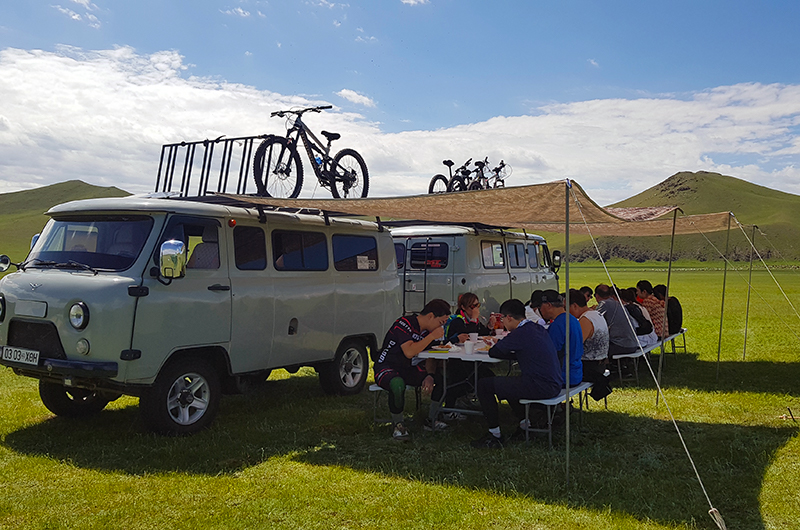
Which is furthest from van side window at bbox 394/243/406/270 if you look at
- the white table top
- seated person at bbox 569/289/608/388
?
the white table top

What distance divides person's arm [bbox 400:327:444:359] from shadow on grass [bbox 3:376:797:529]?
34.8 inches

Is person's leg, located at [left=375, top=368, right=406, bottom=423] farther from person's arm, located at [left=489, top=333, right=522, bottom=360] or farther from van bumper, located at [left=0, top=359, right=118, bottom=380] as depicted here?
van bumper, located at [left=0, top=359, right=118, bottom=380]

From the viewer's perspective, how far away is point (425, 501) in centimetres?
503

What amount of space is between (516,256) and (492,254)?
4.07 feet

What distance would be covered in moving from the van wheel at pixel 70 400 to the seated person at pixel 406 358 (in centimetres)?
326

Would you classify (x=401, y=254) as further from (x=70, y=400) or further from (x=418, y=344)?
(x=70, y=400)

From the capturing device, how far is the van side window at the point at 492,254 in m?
11.9

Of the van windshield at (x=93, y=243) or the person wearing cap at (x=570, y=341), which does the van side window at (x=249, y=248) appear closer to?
the van windshield at (x=93, y=243)

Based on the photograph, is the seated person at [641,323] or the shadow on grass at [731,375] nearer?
the shadow on grass at [731,375]

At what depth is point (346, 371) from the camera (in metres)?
8.95

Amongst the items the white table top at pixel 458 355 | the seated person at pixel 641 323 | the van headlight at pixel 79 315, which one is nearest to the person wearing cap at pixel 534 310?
the seated person at pixel 641 323

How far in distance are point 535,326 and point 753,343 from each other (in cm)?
1071

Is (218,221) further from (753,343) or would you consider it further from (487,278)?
(753,343)

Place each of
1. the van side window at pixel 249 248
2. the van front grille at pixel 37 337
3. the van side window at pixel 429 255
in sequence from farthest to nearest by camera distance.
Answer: the van side window at pixel 429 255, the van side window at pixel 249 248, the van front grille at pixel 37 337
